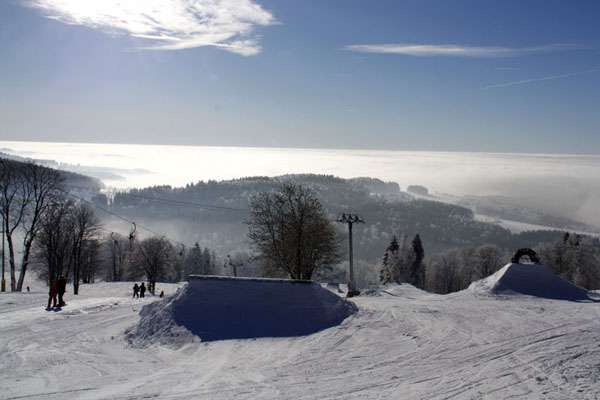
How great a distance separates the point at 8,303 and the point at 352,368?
22.0 m

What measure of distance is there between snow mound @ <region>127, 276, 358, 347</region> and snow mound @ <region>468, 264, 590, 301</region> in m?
14.9

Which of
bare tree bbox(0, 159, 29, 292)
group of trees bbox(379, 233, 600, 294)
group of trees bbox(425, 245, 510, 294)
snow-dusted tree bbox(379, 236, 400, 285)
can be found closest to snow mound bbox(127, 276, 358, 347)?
bare tree bbox(0, 159, 29, 292)

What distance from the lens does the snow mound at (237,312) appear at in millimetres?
15805

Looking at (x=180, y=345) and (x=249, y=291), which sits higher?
(x=249, y=291)

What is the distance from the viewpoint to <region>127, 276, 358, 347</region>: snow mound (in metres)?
15.8

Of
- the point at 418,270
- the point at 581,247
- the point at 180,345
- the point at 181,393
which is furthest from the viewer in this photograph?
the point at 418,270

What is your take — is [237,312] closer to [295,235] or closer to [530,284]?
[530,284]

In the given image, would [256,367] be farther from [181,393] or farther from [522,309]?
[522,309]

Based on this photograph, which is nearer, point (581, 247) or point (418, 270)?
point (581, 247)

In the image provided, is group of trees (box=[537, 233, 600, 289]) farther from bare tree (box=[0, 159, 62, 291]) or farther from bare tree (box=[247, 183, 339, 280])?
bare tree (box=[0, 159, 62, 291])

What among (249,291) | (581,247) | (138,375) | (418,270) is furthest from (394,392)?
(418,270)

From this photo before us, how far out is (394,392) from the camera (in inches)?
400

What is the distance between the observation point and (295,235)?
145 feet

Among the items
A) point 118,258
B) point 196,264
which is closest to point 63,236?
point 196,264
